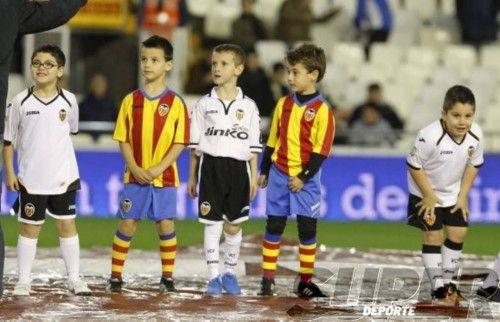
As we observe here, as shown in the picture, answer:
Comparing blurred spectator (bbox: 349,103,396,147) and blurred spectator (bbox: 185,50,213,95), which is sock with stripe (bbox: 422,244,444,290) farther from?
blurred spectator (bbox: 185,50,213,95)

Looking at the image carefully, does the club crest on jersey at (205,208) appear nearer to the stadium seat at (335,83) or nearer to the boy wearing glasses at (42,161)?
the boy wearing glasses at (42,161)

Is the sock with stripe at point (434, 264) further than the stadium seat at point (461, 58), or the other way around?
the stadium seat at point (461, 58)

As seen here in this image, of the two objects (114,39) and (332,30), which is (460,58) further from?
(114,39)

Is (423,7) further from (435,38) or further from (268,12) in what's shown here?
(268,12)

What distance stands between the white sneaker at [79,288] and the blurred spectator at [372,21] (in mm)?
13497

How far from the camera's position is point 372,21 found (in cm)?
2473

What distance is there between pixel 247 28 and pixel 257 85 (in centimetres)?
201

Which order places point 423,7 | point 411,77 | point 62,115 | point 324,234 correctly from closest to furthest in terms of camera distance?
point 62,115
point 324,234
point 411,77
point 423,7

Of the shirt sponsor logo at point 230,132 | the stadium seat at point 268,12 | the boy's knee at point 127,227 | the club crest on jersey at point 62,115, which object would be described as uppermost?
the stadium seat at point 268,12

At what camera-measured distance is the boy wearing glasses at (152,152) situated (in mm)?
12008

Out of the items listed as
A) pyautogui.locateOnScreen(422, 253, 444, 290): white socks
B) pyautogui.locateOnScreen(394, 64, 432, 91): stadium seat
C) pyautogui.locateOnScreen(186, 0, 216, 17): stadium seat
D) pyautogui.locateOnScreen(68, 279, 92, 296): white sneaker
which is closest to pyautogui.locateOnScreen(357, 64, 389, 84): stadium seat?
pyautogui.locateOnScreen(394, 64, 432, 91): stadium seat

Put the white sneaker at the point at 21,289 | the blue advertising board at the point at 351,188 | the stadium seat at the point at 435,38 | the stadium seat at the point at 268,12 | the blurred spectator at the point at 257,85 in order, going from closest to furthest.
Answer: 1. the white sneaker at the point at 21,289
2. the blue advertising board at the point at 351,188
3. the blurred spectator at the point at 257,85
4. the stadium seat at the point at 268,12
5. the stadium seat at the point at 435,38

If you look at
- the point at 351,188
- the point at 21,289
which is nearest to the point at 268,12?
the point at 351,188

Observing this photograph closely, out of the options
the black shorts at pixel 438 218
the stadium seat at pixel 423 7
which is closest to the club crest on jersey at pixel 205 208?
the black shorts at pixel 438 218
